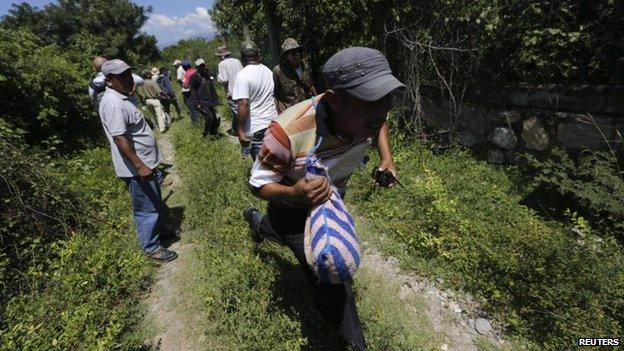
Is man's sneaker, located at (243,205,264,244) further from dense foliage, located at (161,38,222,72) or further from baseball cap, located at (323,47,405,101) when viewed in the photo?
dense foliage, located at (161,38,222,72)

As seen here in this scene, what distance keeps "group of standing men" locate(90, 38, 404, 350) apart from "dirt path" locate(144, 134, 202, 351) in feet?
0.67

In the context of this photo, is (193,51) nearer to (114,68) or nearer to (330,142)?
(114,68)

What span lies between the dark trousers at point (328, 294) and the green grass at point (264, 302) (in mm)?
344

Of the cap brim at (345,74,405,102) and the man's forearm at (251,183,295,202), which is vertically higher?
the cap brim at (345,74,405,102)

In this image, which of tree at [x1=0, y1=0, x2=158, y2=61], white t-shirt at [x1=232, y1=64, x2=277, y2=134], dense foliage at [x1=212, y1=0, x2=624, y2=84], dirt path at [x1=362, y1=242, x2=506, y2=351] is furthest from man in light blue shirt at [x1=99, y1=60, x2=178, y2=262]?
tree at [x1=0, y1=0, x2=158, y2=61]

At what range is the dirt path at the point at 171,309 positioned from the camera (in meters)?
2.81

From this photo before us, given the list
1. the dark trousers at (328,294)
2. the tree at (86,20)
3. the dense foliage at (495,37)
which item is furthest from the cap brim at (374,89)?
the tree at (86,20)

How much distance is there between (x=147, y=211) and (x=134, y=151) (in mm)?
711

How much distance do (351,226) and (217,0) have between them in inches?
642

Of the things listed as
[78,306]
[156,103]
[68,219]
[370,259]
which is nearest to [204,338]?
[78,306]

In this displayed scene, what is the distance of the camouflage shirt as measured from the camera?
4.36 meters

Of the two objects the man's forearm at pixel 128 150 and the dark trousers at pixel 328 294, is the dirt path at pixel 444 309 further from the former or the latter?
the man's forearm at pixel 128 150

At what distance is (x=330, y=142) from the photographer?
5.94ft

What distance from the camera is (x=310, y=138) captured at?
69.7 inches
